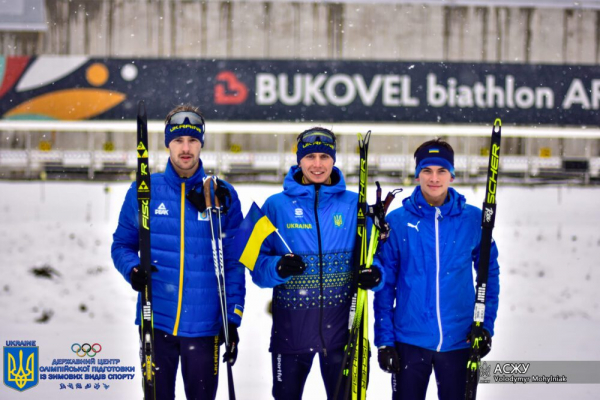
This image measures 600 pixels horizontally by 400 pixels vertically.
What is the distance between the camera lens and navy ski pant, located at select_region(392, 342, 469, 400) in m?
2.97

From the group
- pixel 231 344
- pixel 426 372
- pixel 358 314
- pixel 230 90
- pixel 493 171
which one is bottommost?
pixel 426 372

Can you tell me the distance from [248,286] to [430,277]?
325cm

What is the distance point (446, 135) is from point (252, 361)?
14.0 ft

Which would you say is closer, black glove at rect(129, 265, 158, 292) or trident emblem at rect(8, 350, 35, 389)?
black glove at rect(129, 265, 158, 292)

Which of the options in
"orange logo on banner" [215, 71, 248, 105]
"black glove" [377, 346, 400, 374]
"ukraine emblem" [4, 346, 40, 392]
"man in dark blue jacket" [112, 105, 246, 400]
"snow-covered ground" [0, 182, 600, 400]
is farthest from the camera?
"orange logo on banner" [215, 71, 248, 105]

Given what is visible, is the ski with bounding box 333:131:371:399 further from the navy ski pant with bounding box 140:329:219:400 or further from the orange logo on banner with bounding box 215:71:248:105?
the orange logo on banner with bounding box 215:71:248:105

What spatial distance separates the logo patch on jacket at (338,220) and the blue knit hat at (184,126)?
0.88m

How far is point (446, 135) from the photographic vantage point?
7371 millimetres

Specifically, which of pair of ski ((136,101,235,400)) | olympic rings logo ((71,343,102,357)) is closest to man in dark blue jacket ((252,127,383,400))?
pair of ski ((136,101,235,400))

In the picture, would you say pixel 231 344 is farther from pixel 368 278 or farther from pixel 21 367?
pixel 21 367

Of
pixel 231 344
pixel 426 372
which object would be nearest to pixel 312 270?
pixel 231 344

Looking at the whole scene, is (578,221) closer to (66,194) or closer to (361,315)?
(361,315)

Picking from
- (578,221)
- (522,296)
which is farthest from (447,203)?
(578,221)

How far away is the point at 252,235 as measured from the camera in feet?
9.85
